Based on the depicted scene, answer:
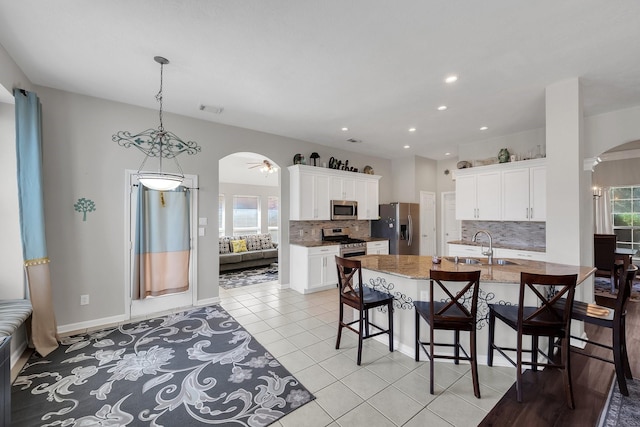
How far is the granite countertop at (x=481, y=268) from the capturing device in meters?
2.55

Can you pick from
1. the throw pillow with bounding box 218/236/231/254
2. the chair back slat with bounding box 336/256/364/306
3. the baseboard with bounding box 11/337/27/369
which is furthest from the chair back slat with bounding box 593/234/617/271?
the baseboard with bounding box 11/337/27/369

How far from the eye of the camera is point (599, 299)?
469 centimetres

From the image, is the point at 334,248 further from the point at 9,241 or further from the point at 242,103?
the point at 9,241

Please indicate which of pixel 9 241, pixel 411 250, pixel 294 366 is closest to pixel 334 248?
pixel 411 250

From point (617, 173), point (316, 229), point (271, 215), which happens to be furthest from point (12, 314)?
point (617, 173)

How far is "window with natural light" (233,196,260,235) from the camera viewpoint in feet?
28.7

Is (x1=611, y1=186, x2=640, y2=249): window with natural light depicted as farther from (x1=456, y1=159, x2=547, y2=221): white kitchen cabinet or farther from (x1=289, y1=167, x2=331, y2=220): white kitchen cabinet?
(x1=289, y1=167, x2=331, y2=220): white kitchen cabinet

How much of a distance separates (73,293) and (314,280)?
3517mm

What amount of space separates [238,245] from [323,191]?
301cm

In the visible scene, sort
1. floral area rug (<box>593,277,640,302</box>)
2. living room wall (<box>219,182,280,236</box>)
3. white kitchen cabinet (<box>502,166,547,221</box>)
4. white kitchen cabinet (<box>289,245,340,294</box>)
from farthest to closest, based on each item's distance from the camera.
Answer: living room wall (<box>219,182,280,236</box>), white kitchen cabinet (<box>289,245,340,294</box>), floral area rug (<box>593,277,640,302</box>), white kitchen cabinet (<box>502,166,547,221</box>)

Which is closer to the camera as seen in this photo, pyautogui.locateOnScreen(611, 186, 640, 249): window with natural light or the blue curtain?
the blue curtain

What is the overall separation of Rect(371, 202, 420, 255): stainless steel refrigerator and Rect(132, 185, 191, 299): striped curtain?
14.2 feet

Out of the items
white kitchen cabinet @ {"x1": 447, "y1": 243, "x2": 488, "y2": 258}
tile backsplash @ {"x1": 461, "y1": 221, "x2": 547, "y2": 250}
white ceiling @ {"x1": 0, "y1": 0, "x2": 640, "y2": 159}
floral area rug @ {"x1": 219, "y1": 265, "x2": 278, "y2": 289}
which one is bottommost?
floral area rug @ {"x1": 219, "y1": 265, "x2": 278, "y2": 289}

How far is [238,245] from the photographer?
7191mm
